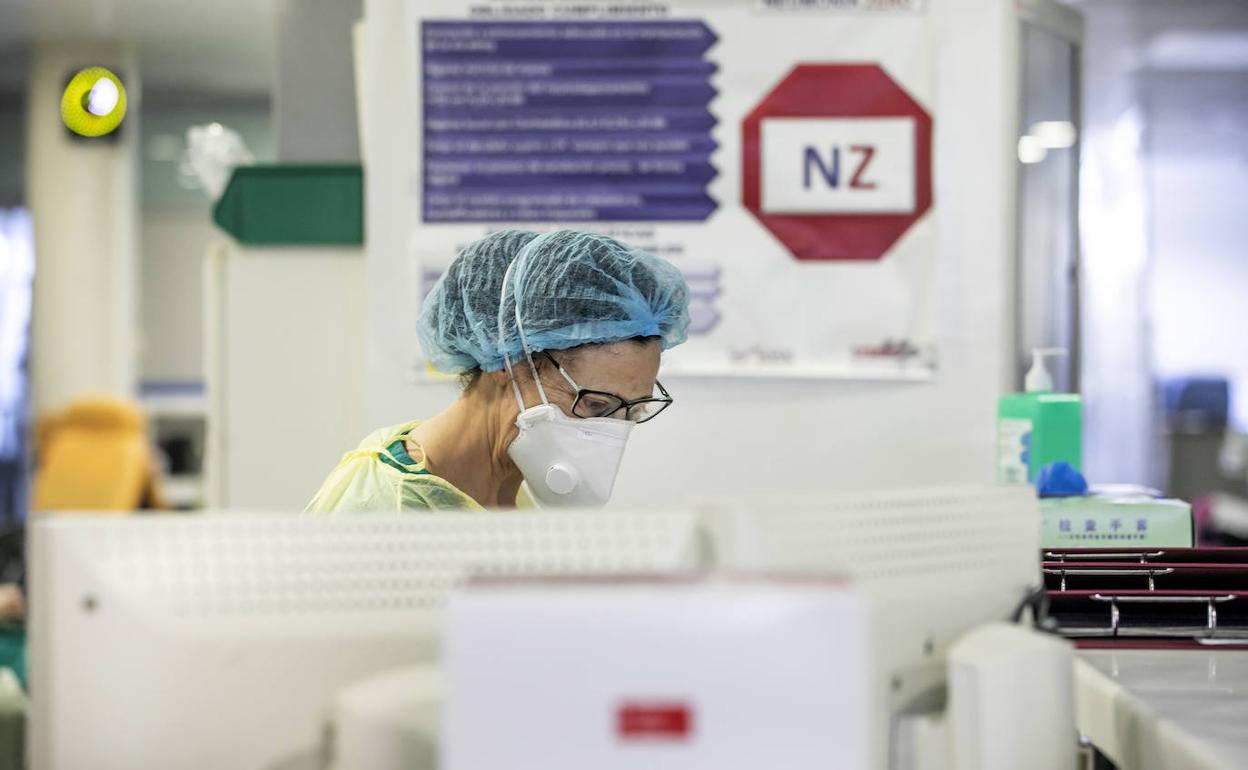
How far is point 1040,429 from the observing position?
87.7 inches

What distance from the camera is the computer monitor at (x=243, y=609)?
3.24ft

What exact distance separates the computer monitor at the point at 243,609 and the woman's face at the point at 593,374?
0.82 m

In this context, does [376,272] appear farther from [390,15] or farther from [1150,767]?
[1150,767]

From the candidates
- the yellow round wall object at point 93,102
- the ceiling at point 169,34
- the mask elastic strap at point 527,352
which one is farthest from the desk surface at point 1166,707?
the ceiling at point 169,34

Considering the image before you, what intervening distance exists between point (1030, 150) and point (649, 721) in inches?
84.3

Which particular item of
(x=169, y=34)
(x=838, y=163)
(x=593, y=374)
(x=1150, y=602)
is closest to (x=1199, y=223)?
(x=838, y=163)

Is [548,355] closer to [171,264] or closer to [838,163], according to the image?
[838,163]

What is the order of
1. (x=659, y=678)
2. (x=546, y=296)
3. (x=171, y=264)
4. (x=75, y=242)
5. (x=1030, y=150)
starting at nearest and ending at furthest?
1. (x=659, y=678)
2. (x=546, y=296)
3. (x=1030, y=150)
4. (x=75, y=242)
5. (x=171, y=264)

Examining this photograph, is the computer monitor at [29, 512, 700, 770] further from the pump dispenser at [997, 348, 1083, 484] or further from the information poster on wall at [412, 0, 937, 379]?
the information poster on wall at [412, 0, 937, 379]

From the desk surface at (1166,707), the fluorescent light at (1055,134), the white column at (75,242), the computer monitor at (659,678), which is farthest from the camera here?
the white column at (75,242)

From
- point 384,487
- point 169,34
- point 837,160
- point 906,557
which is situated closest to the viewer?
point 906,557

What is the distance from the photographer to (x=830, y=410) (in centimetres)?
252

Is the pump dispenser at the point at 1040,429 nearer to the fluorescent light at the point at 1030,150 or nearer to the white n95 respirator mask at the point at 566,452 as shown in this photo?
the fluorescent light at the point at 1030,150

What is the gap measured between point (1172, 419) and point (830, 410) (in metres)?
5.01
